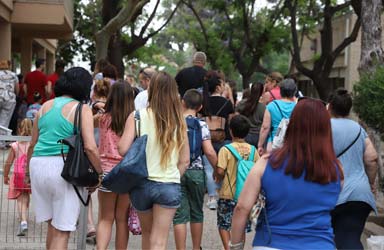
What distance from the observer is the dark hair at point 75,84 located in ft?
19.5

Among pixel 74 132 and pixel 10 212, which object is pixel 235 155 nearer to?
pixel 74 132

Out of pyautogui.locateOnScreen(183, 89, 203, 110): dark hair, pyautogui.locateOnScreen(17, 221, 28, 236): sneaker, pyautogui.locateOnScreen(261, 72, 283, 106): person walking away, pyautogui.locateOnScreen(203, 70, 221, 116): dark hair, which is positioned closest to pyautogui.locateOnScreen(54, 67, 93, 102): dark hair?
pyautogui.locateOnScreen(183, 89, 203, 110): dark hair

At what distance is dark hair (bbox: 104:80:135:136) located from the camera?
690cm

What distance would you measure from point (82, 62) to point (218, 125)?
29.2m

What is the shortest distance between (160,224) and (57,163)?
932 mm

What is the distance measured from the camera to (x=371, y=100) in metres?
8.88

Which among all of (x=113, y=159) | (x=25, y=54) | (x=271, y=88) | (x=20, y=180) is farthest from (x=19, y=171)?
(x=25, y=54)

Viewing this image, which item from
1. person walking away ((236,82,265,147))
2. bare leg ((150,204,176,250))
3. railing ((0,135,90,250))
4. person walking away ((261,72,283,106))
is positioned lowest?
railing ((0,135,90,250))

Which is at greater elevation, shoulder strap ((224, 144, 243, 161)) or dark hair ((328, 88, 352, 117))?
dark hair ((328, 88, 352, 117))

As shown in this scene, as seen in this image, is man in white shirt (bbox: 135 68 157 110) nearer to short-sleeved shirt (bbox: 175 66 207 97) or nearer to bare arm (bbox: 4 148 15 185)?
short-sleeved shirt (bbox: 175 66 207 97)

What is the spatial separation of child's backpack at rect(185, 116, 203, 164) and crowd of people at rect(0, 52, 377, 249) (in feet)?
0.03

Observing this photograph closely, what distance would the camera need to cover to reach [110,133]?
699cm

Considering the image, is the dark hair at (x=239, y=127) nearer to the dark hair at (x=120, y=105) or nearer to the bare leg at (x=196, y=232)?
the bare leg at (x=196, y=232)

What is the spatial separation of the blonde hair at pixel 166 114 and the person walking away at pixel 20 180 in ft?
8.54
